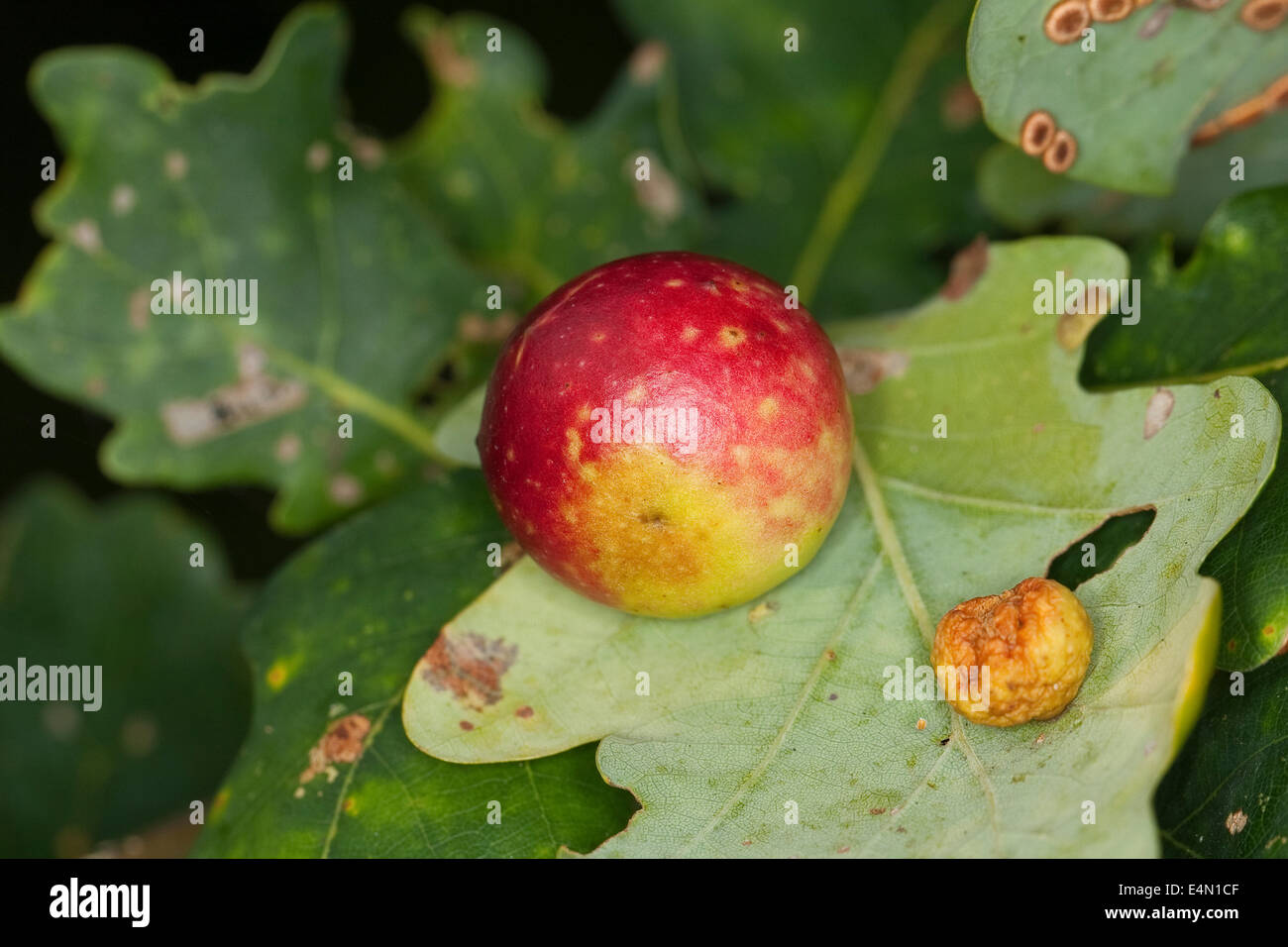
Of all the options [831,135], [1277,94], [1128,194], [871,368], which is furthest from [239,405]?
[1277,94]

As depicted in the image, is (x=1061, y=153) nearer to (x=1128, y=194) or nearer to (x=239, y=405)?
(x=1128, y=194)

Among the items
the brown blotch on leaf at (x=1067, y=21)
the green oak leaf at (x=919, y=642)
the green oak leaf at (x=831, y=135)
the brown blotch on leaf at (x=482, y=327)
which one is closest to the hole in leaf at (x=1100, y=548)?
the green oak leaf at (x=919, y=642)

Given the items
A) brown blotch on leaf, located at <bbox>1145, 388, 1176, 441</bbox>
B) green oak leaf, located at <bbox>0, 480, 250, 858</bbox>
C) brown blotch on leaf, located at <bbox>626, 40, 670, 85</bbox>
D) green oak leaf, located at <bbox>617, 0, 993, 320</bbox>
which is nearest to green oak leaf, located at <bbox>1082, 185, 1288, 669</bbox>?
brown blotch on leaf, located at <bbox>1145, 388, 1176, 441</bbox>

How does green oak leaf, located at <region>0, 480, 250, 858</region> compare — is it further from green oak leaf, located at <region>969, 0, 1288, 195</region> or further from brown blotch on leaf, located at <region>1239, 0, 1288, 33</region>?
brown blotch on leaf, located at <region>1239, 0, 1288, 33</region>

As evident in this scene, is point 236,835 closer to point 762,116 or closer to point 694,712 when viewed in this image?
point 694,712

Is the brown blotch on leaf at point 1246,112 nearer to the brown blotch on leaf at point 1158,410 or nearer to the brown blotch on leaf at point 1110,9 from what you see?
the brown blotch on leaf at point 1110,9

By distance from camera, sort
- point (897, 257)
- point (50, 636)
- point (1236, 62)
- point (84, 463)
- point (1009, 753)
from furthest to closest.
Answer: point (50, 636) < point (84, 463) < point (897, 257) < point (1236, 62) < point (1009, 753)
